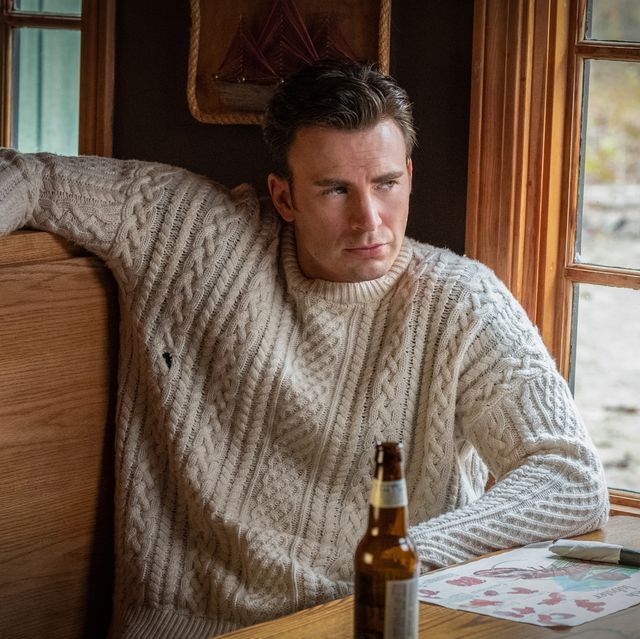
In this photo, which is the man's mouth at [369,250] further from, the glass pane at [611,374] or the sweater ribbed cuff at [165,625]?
the sweater ribbed cuff at [165,625]

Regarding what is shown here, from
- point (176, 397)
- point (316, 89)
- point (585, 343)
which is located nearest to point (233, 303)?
point (176, 397)

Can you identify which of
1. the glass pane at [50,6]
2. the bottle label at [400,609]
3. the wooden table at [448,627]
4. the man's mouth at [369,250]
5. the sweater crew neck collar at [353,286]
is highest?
the glass pane at [50,6]

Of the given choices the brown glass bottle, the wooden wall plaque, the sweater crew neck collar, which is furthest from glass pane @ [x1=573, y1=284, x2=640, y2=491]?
the brown glass bottle

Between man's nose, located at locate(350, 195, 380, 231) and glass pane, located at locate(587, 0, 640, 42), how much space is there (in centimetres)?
62

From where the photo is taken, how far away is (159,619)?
204cm

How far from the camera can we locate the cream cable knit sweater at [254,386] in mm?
1942

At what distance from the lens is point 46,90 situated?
122 inches

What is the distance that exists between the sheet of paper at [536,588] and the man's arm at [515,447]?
8 centimetres

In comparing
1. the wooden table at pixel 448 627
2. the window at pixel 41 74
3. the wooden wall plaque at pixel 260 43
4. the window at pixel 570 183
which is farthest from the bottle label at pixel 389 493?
the window at pixel 41 74

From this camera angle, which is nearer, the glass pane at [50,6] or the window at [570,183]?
the window at [570,183]

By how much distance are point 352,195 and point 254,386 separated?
0.41 metres

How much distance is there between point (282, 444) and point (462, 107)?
0.80m

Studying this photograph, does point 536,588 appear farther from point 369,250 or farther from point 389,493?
point 369,250

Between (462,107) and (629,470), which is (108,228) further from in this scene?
(629,470)
